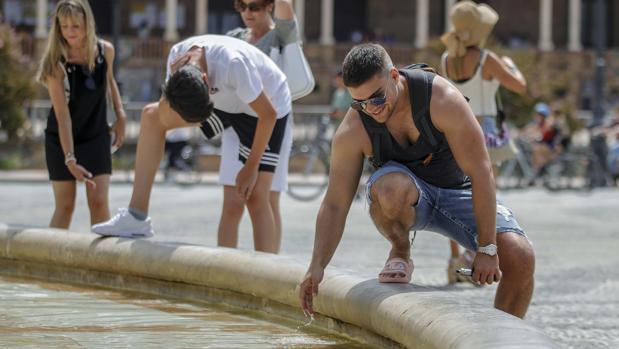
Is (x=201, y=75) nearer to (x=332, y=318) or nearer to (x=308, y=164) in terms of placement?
(x=332, y=318)

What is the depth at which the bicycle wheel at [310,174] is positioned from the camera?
62.9 feet

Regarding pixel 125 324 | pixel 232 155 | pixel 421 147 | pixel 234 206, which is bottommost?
pixel 125 324

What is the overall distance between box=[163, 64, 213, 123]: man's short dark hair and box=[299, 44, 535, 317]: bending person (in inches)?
39.9

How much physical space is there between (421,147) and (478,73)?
3.03 m

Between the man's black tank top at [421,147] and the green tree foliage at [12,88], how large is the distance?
902 inches

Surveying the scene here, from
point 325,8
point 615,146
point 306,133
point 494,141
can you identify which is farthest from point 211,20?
point 494,141

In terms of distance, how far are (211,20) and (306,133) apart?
2127cm

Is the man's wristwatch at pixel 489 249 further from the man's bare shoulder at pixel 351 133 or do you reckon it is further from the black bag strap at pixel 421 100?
the man's bare shoulder at pixel 351 133

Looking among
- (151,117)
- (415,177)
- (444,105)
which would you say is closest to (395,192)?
(415,177)

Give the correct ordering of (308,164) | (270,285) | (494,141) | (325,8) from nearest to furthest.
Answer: (270,285), (494,141), (308,164), (325,8)

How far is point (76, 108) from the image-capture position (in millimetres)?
7746

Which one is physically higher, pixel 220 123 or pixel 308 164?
pixel 220 123

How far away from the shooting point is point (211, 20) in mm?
49906

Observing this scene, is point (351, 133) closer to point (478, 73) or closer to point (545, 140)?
point (478, 73)
